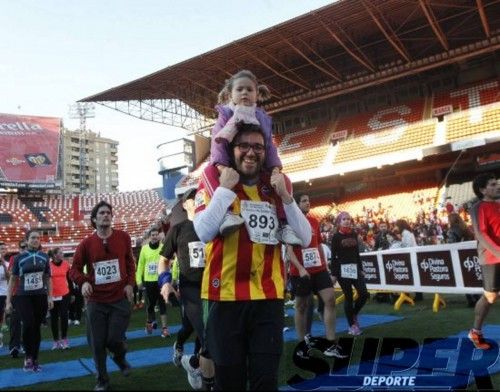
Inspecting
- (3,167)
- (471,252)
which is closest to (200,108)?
(3,167)

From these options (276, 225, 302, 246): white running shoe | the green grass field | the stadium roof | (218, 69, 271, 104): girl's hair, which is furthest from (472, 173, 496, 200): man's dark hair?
the stadium roof

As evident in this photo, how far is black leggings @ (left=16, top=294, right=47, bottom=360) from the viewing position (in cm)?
678

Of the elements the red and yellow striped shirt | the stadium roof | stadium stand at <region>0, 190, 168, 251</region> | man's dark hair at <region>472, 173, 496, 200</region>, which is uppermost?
the stadium roof

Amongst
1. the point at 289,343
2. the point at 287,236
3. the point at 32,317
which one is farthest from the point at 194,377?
the point at 32,317

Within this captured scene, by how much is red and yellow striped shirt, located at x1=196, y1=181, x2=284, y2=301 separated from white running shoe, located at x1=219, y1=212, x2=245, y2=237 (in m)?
0.08

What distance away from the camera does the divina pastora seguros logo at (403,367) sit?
4.13 m

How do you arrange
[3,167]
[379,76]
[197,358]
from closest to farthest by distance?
[197,358] < [379,76] < [3,167]

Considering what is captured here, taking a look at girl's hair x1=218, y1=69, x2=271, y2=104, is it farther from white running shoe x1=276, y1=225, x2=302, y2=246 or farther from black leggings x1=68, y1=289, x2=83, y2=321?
black leggings x1=68, y1=289, x2=83, y2=321

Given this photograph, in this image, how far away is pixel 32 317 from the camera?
23.2 ft

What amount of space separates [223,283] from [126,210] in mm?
48562

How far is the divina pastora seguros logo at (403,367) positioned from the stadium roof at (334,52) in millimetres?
19510

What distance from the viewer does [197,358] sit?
16.0 ft

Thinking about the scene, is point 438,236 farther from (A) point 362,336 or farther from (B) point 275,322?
(B) point 275,322

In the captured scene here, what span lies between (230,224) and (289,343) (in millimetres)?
5143
